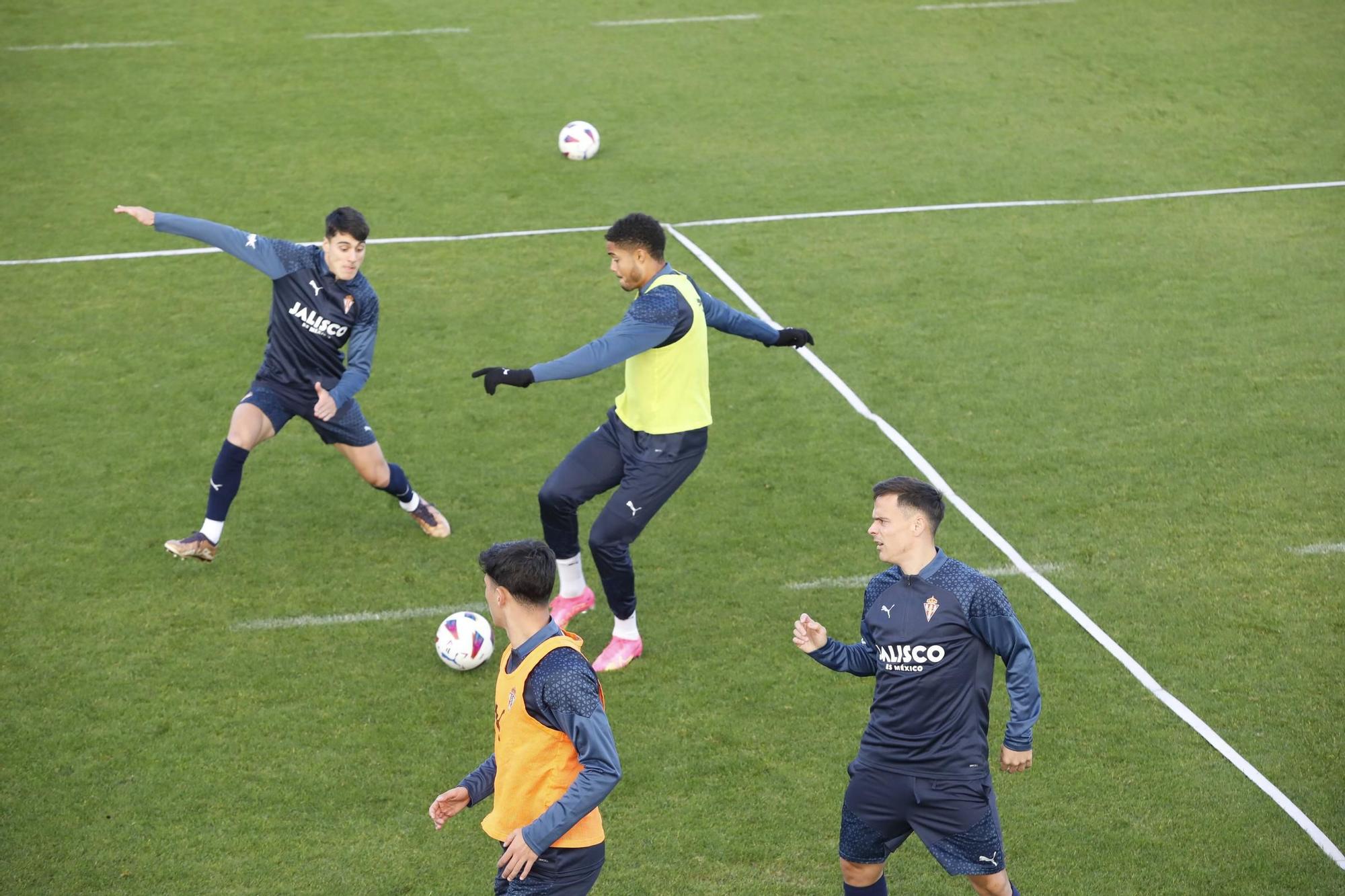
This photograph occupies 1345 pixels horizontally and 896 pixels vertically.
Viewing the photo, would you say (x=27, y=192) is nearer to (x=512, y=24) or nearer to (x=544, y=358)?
(x=544, y=358)

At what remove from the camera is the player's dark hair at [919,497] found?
18.5 feet

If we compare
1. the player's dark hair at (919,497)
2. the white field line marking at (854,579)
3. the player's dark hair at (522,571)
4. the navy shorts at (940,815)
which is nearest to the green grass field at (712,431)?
the white field line marking at (854,579)

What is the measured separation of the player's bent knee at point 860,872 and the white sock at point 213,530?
5.20m

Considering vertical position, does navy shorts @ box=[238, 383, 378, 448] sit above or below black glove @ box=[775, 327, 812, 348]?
below

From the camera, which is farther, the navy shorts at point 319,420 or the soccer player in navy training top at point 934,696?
the navy shorts at point 319,420

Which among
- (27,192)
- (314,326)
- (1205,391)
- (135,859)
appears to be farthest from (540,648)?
(27,192)

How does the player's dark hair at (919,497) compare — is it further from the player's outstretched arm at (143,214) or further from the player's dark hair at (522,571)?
the player's outstretched arm at (143,214)

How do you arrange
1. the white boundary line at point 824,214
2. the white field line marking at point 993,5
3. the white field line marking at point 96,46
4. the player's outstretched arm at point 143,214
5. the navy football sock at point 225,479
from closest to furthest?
the player's outstretched arm at point 143,214, the navy football sock at point 225,479, the white boundary line at point 824,214, the white field line marking at point 96,46, the white field line marking at point 993,5

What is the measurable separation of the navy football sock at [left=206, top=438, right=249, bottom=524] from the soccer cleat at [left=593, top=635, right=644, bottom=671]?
9.08 feet

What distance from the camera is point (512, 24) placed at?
22172 mm

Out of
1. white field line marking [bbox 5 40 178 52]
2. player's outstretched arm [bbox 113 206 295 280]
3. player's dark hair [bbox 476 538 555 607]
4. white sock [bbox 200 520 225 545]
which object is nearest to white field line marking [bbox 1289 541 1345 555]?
player's dark hair [bbox 476 538 555 607]

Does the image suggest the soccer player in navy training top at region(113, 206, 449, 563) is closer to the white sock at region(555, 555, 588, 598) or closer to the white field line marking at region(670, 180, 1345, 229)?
the white sock at region(555, 555, 588, 598)

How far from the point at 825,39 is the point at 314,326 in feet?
46.9

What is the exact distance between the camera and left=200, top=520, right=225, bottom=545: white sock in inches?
368
